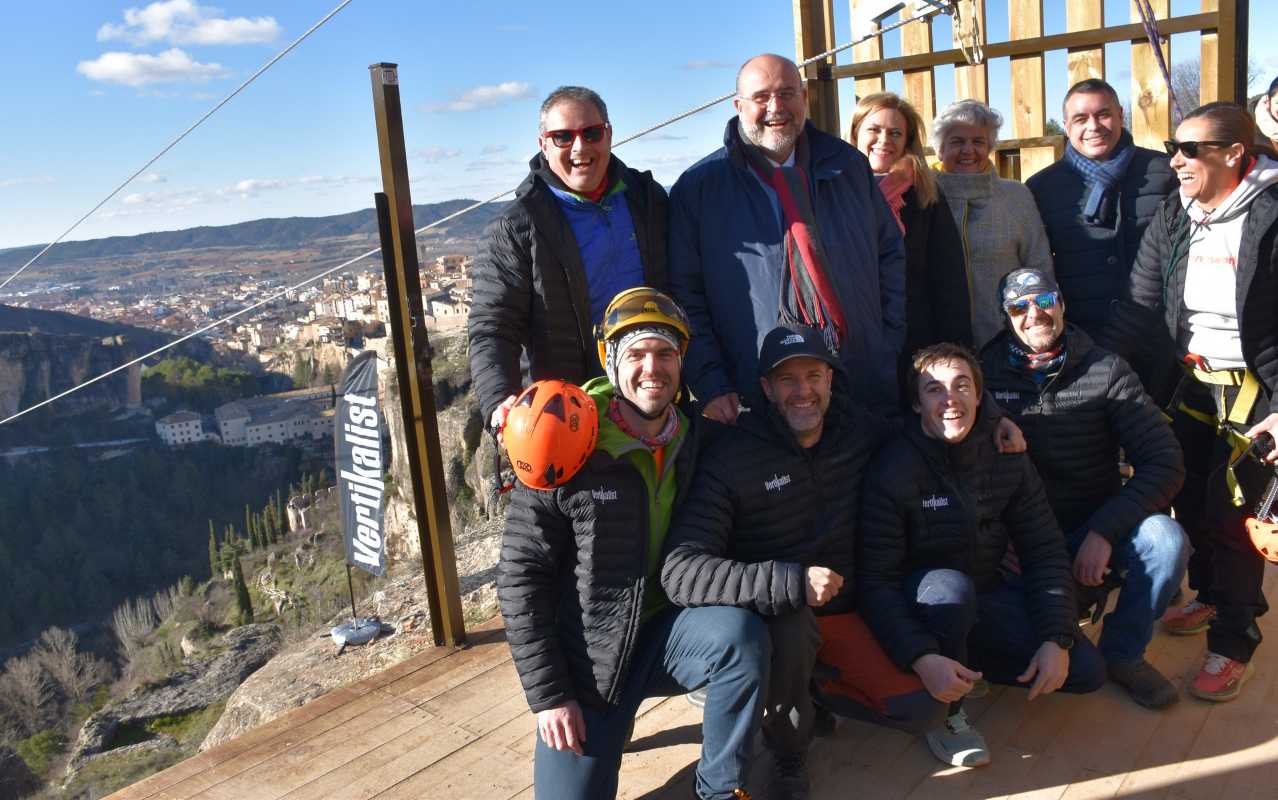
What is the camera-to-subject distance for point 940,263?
3365 mm

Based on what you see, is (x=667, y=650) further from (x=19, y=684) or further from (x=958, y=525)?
(x=19, y=684)

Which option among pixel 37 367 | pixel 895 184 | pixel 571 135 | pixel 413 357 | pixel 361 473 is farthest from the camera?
pixel 37 367

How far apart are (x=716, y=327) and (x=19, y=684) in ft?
151

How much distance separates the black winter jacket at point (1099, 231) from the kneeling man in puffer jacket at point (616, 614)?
1.78 meters

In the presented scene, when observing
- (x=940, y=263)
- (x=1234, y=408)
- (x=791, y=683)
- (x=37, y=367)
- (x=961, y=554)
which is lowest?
(x=37, y=367)

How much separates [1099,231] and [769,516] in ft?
5.88

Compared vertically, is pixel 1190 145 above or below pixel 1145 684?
above

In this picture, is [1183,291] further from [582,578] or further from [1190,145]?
[582,578]

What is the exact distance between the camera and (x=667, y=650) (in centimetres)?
241

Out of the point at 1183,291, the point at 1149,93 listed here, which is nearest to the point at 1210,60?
the point at 1149,93

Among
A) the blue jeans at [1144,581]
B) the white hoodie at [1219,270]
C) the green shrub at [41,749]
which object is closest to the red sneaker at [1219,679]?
the blue jeans at [1144,581]

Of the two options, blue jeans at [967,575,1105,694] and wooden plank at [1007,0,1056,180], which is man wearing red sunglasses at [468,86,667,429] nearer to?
blue jeans at [967,575,1105,694]

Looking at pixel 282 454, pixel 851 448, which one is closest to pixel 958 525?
pixel 851 448

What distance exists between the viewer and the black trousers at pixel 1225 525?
2926mm
